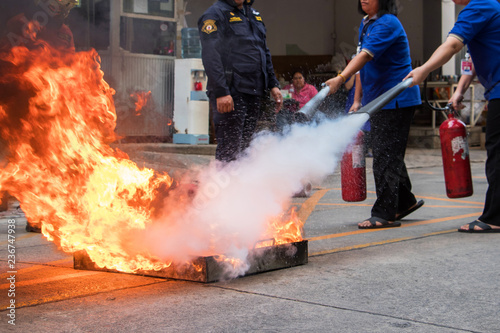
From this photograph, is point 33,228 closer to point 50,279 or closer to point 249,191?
point 50,279

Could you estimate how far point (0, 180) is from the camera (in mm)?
3775

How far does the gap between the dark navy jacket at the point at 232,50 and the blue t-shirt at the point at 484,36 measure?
1.51 metres

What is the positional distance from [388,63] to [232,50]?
1.36 m

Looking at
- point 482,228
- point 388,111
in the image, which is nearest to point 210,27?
point 388,111

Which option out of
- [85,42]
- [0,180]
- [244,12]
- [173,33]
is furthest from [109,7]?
[0,180]

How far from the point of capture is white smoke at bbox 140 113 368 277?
12.2 ft

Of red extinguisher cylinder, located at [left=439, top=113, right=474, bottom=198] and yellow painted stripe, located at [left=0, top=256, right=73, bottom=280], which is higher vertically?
red extinguisher cylinder, located at [left=439, top=113, right=474, bottom=198]

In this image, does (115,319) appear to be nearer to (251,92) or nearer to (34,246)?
(34,246)

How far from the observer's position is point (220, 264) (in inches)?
140

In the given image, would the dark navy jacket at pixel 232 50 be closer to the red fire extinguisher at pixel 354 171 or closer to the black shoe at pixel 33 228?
the red fire extinguisher at pixel 354 171

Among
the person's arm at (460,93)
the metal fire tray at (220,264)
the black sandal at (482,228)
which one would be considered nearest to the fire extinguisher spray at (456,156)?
the person's arm at (460,93)

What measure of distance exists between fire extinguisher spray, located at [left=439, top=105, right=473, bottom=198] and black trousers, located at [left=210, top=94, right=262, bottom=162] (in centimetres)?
170

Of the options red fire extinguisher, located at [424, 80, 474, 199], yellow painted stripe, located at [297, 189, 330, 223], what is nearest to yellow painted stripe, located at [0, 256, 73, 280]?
yellow painted stripe, located at [297, 189, 330, 223]

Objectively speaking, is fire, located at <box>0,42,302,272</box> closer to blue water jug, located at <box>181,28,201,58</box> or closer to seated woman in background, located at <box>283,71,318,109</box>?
seated woman in background, located at <box>283,71,318,109</box>
